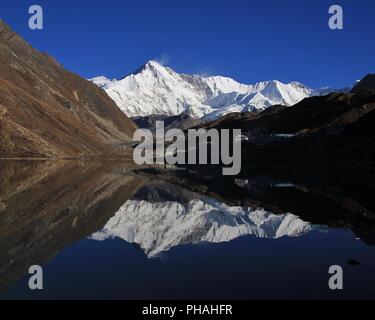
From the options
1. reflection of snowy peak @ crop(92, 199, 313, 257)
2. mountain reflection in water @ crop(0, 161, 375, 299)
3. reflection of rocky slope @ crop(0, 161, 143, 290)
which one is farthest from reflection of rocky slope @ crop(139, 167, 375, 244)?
reflection of rocky slope @ crop(0, 161, 143, 290)

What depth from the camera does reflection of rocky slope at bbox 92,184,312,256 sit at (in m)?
45.9

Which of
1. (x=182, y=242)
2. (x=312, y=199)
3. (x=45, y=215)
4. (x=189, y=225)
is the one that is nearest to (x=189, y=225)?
(x=189, y=225)

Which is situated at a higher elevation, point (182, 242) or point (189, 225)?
point (189, 225)

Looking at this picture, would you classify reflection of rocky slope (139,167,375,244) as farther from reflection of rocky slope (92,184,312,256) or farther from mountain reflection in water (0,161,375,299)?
reflection of rocky slope (92,184,312,256)

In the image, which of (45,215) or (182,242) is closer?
(182,242)

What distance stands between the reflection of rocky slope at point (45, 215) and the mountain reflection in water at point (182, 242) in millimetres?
123

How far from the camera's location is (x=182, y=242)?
145 feet

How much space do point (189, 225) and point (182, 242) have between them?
1052 centimetres

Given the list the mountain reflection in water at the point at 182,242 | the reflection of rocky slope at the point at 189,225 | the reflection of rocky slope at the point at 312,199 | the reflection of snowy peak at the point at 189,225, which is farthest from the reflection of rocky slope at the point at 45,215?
the reflection of rocky slope at the point at 312,199

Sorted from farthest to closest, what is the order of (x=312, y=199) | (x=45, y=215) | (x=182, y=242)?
(x=312, y=199) → (x=45, y=215) → (x=182, y=242)

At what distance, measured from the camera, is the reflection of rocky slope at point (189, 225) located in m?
45.9

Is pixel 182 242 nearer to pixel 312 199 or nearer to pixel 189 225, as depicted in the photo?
pixel 189 225
